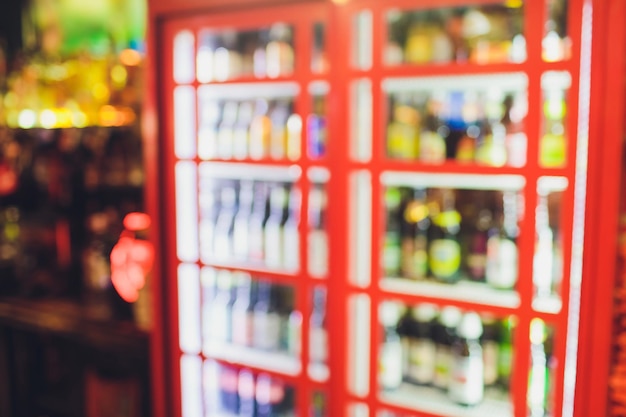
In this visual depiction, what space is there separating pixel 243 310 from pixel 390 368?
76 cm

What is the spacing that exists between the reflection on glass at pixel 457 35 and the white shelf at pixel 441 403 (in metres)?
1.24

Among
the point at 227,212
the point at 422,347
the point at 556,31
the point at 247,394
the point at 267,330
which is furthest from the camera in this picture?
the point at 227,212

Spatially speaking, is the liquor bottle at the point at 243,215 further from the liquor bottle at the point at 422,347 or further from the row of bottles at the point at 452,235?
the liquor bottle at the point at 422,347

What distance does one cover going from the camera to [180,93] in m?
2.44

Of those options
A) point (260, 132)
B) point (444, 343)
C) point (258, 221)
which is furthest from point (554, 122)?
point (258, 221)

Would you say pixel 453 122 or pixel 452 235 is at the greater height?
pixel 453 122

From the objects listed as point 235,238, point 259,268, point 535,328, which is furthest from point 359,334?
point 235,238

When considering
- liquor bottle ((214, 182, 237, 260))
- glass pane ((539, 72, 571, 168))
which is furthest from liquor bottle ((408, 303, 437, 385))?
liquor bottle ((214, 182, 237, 260))

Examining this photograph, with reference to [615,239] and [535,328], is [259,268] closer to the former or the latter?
[535,328]

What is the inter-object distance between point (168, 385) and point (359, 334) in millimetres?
910

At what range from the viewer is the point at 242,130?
2725mm

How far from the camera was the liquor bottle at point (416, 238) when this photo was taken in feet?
7.80

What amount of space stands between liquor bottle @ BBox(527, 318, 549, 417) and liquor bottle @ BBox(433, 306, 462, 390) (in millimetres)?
298

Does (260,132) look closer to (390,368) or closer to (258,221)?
(258,221)
